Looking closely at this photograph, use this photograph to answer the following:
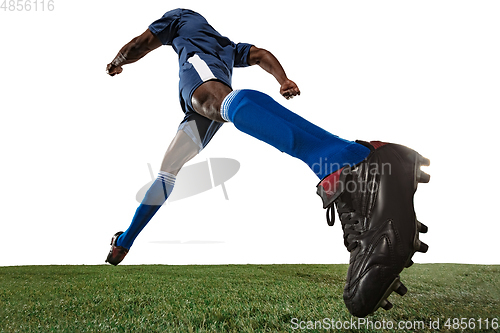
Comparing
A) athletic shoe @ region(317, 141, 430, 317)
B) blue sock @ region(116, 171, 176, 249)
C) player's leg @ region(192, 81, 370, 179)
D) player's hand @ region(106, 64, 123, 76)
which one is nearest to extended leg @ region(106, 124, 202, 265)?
blue sock @ region(116, 171, 176, 249)

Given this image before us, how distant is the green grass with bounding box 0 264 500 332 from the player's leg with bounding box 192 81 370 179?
587 mm

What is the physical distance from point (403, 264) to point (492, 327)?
1.72 ft

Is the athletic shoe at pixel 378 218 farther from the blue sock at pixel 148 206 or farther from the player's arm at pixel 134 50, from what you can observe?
the player's arm at pixel 134 50

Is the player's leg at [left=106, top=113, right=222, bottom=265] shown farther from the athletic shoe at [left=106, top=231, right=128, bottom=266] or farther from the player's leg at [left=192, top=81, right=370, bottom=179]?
the player's leg at [left=192, top=81, right=370, bottom=179]

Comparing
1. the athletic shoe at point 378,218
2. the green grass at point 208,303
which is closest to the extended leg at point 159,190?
the green grass at point 208,303

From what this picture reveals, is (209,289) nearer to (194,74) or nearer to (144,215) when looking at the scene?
(144,215)

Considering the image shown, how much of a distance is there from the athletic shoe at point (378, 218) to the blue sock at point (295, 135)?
0.12 feet

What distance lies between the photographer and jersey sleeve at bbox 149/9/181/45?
1.66 metres

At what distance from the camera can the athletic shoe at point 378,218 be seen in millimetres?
948

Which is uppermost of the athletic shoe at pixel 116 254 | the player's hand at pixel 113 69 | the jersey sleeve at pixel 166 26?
the jersey sleeve at pixel 166 26

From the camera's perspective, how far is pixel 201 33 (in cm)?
158

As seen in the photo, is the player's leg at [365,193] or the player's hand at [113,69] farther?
the player's hand at [113,69]

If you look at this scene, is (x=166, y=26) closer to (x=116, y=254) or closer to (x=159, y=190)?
(x=159, y=190)

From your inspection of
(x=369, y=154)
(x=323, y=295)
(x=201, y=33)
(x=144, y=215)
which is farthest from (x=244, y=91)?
(x=323, y=295)
